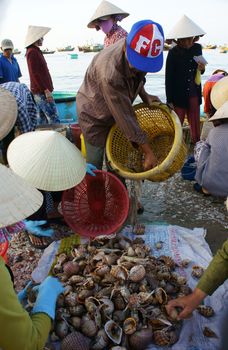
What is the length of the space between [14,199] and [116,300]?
3.18 feet

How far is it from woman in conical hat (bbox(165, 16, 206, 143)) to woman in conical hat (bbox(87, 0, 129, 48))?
0.73 m

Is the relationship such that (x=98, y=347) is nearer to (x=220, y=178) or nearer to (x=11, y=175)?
(x=11, y=175)

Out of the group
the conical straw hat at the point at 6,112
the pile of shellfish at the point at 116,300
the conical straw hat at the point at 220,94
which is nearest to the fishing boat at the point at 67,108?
the conical straw hat at the point at 220,94

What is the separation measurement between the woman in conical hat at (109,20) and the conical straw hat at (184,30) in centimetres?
67

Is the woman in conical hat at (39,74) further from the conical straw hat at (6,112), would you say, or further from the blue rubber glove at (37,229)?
the conical straw hat at (6,112)

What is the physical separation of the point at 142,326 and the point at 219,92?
2269 mm

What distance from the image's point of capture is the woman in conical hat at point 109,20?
3.60 meters

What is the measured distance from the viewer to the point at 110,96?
90.0 inches

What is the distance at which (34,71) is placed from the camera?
4.81m

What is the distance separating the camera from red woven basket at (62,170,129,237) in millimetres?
2650

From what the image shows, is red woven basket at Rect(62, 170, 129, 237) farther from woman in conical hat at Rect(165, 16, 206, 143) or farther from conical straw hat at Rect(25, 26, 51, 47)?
conical straw hat at Rect(25, 26, 51, 47)

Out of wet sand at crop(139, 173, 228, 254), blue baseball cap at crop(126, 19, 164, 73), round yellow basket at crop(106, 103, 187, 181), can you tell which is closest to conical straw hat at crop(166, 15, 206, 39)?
round yellow basket at crop(106, 103, 187, 181)

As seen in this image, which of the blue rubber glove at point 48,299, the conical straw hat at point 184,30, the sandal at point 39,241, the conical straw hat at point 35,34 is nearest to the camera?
the blue rubber glove at point 48,299

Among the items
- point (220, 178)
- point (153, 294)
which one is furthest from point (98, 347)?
point (220, 178)
